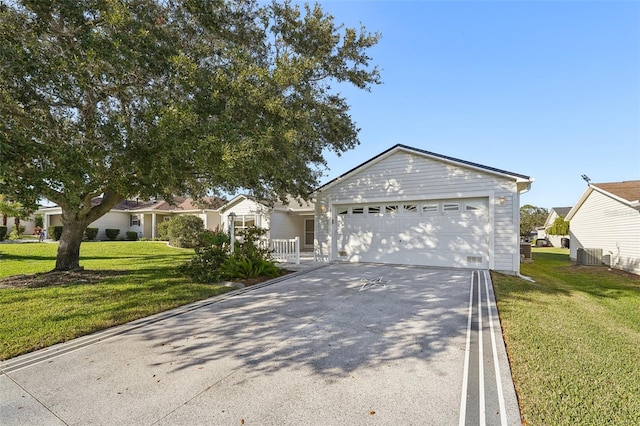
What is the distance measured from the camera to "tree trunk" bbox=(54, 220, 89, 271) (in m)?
9.23

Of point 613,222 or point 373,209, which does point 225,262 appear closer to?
point 373,209

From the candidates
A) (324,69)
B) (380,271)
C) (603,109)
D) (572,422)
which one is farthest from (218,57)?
(603,109)

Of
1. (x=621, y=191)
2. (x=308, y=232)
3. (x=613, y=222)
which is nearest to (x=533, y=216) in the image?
(x=613, y=222)

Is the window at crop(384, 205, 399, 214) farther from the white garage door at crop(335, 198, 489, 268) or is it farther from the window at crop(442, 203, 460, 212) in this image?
the window at crop(442, 203, 460, 212)

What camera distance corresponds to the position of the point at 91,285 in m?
7.79

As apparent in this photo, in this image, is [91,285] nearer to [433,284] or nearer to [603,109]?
[433,284]

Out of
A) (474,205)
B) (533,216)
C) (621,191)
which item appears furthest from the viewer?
(533,216)

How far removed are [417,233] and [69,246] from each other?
11564mm

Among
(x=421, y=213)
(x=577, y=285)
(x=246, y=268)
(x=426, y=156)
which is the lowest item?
(x=577, y=285)

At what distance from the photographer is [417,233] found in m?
11.4

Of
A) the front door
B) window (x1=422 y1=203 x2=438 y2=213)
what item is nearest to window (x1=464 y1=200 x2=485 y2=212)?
window (x1=422 y1=203 x2=438 y2=213)

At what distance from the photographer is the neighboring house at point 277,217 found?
1783 cm

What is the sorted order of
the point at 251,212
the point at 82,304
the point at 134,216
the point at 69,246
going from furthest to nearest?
the point at 134,216 < the point at 251,212 < the point at 69,246 < the point at 82,304

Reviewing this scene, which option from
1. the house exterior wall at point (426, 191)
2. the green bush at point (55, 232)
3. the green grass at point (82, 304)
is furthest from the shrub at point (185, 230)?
the green bush at point (55, 232)
